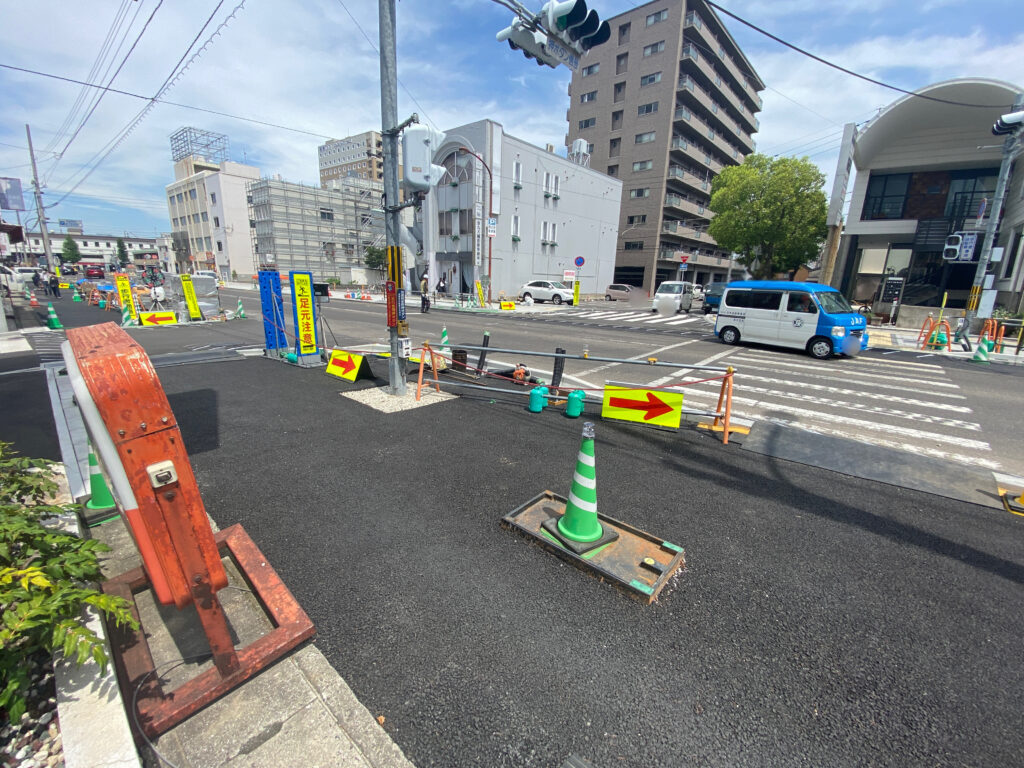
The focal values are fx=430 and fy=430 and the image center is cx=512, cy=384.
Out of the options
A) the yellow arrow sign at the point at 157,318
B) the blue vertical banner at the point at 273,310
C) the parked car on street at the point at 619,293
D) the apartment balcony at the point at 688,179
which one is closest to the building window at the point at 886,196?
the parked car on street at the point at 619,293

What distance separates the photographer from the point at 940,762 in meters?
2.02

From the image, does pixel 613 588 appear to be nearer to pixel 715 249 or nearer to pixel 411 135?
pixel 411 135

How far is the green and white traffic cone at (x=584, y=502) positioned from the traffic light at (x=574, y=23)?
5926 mm

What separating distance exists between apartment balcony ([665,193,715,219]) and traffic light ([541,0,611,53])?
147 feet

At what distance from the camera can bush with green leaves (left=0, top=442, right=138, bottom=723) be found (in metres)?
1.68

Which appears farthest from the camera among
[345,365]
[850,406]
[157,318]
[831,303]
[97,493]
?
[157,318]

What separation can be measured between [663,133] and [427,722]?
5368cm

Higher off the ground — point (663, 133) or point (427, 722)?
point (663, 133)

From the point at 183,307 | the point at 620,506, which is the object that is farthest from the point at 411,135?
the point at 620,506

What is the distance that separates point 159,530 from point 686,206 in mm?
56612

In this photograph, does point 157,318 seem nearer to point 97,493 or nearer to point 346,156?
point 97,493

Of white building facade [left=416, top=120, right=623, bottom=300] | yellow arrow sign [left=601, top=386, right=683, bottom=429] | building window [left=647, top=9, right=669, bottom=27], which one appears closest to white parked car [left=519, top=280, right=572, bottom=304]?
white building facade [left=416, top=120, right=623, bottom=300]

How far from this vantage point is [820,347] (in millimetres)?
12484

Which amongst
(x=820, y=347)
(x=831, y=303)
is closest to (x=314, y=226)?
(x=831, y=303)
